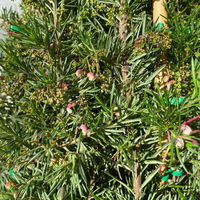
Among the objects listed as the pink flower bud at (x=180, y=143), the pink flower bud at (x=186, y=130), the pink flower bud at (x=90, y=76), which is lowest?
the pink flower bud at (x=180, y=143)

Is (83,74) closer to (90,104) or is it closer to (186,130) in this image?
(90,104)

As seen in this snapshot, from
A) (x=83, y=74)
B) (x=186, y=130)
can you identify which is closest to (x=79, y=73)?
(x=83, y=74)

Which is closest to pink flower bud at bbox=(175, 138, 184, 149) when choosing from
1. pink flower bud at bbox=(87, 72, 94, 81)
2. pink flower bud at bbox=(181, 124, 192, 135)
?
pink flower bud at bbox=(181, 124, 192, 135)

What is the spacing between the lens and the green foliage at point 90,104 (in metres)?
0.49

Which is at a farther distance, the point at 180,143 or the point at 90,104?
the point at 90,104

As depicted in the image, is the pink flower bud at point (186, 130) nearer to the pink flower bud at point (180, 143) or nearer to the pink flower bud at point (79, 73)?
the pink flower bud at point (180, 143)

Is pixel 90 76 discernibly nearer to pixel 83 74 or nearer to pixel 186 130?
pixel 83 74

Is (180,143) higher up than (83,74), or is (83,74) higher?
(83,74)

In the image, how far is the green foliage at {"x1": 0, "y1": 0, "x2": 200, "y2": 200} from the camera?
490mm

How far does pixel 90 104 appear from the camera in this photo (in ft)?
1.78

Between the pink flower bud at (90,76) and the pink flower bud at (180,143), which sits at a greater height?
the pink flower bud at (90,76)

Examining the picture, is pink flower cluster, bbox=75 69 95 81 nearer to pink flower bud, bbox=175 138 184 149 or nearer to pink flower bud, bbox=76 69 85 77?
pink flower bud, bbox=76 69 85 77

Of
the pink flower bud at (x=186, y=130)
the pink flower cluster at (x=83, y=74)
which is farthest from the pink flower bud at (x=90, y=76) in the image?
the pink flower bud at (x=186, y=130)

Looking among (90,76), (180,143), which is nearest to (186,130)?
(180,143)
